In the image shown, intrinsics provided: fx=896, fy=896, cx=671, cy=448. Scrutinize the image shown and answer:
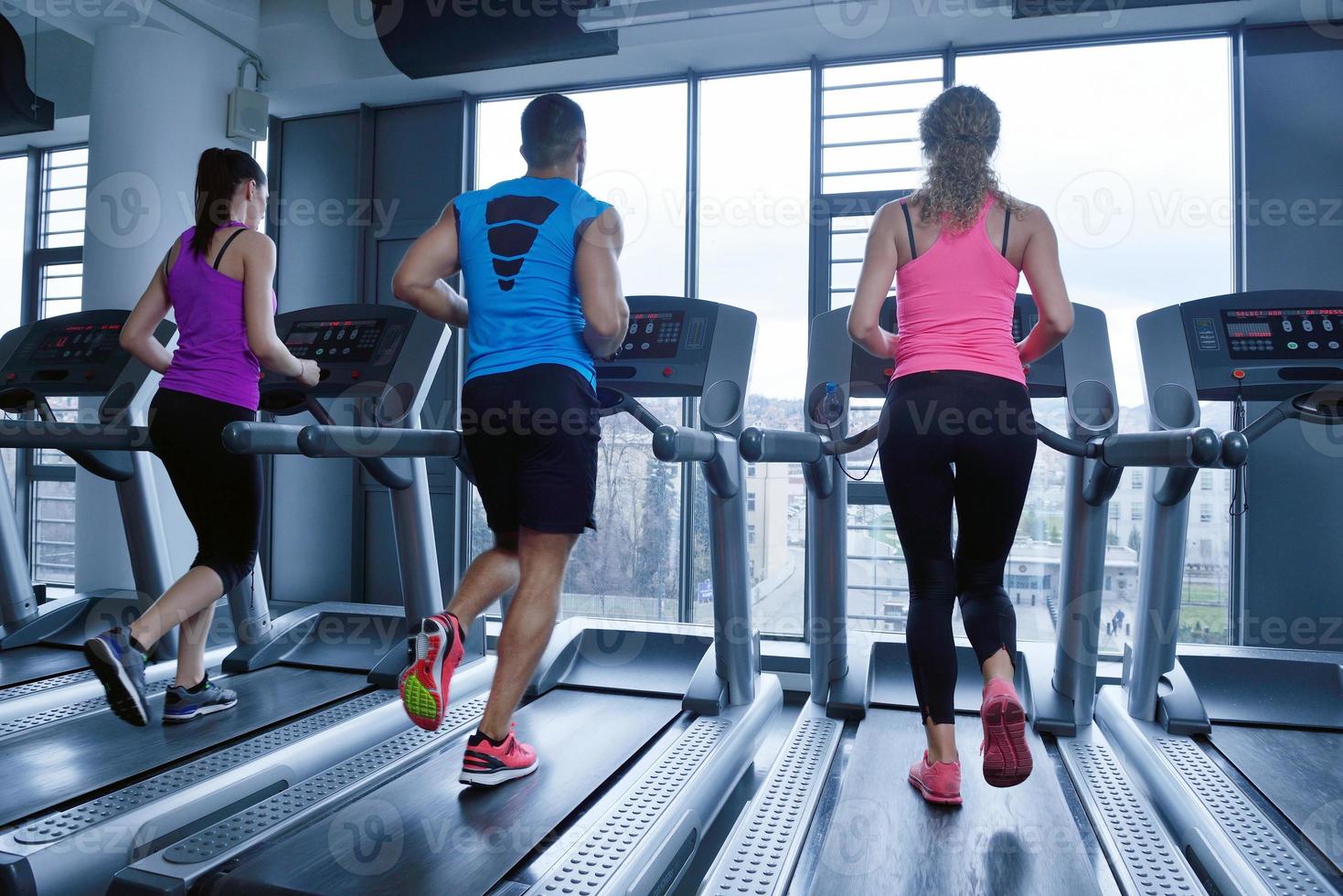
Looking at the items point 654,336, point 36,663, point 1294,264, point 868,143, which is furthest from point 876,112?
point 36,663

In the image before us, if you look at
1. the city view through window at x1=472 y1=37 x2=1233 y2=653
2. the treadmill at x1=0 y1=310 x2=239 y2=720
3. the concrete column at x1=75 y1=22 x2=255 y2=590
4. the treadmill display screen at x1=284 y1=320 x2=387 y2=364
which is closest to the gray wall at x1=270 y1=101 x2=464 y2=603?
the city view through window at x1=472 y1=37 x2=1233 y2=653

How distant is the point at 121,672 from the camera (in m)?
2.06

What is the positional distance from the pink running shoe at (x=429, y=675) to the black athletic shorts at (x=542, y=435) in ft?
0.98

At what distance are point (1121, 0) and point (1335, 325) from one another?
1.48m

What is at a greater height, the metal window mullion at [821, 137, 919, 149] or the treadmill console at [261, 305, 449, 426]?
the metal window mullion at [821, 137, 919, 149]

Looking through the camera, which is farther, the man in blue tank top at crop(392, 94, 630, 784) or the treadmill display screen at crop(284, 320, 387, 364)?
the treadmill display screen at crop(284, 320, 387, 364)

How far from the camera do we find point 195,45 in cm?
414

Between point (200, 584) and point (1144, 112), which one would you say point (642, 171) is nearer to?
point (1144, 112)

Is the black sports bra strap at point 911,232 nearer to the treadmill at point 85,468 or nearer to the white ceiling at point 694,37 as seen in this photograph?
the white ceiling at point 694,37

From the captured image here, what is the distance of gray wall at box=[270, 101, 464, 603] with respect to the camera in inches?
172

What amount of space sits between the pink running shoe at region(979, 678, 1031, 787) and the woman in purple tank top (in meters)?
1.92

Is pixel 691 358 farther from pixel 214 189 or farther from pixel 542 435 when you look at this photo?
pixel 214 189

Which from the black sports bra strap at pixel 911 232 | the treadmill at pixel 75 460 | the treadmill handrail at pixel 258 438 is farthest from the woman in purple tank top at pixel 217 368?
the black sports bra strap at pixel 911 232

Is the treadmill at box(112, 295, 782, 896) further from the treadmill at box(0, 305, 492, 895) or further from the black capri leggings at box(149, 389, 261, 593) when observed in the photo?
the black capri leggings at box(149, 389, 261, 593)
